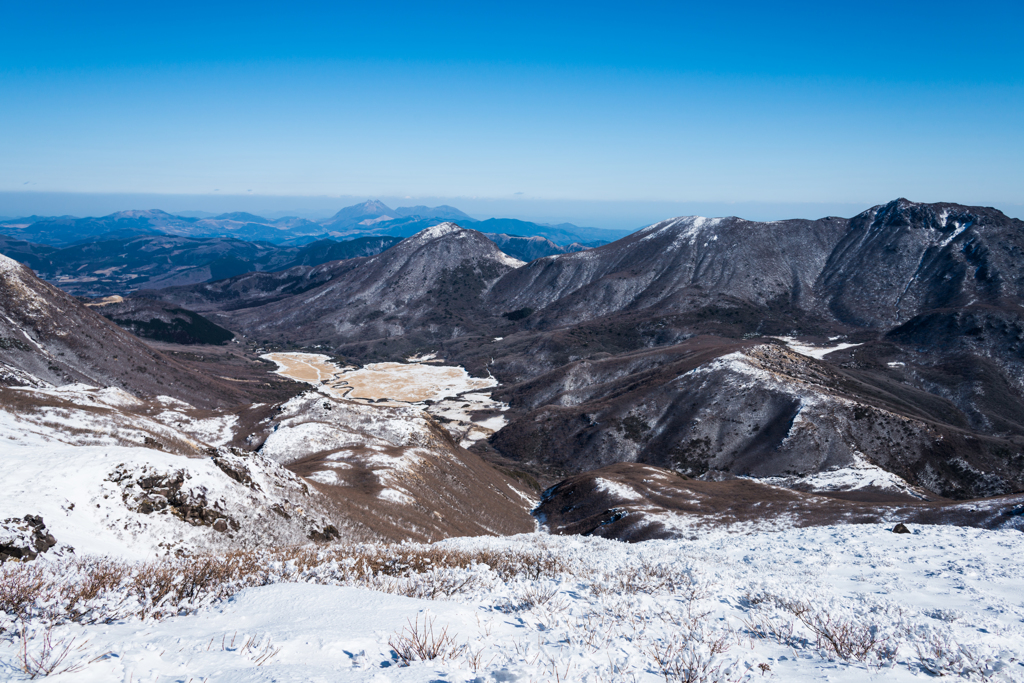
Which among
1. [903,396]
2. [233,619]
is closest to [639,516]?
[233,619]

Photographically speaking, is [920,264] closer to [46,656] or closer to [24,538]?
[24,538]

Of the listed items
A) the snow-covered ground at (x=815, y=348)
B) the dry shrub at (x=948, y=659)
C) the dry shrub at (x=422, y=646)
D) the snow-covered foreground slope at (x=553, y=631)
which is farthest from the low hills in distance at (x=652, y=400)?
the dry shrub at (x=948, y=659)

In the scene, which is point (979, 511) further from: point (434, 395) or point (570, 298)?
point (570, 298)

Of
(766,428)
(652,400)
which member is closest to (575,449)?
(652,400)

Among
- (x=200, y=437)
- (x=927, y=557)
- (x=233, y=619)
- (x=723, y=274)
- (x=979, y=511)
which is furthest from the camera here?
(x=723, y=274)

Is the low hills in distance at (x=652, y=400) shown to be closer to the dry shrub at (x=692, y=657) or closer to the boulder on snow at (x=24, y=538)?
the boulder on snow at (x=24, y=538)

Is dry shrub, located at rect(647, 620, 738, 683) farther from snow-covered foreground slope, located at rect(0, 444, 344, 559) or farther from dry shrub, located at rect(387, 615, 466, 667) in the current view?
snow-covered foreground slope, located at rect(0, 444, 344, 559)
